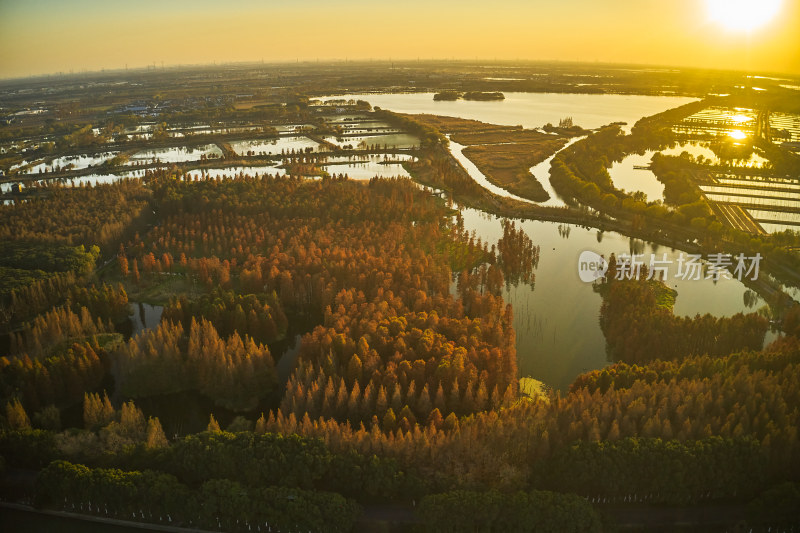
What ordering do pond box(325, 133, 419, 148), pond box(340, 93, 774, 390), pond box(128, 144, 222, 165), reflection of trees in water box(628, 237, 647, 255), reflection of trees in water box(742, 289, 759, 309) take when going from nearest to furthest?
pond box(340, 93, 774, 390)
reflection of trees in water box(742, 289, 759, 309)
reflection of trees in water box(628, 237, 647, 255)
pond box(128, 144, 222, 165)
pond box(325, 133, 419, 148)

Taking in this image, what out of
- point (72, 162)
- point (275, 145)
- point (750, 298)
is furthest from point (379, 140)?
point (750, 298)

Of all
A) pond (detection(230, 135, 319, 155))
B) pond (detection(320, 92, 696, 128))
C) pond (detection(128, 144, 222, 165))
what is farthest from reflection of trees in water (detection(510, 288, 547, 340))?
pond (detection(320, 92, 696, 128))

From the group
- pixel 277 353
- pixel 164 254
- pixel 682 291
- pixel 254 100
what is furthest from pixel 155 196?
pixel 254 100

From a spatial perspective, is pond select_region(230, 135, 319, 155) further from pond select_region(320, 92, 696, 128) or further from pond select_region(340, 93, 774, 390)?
pond select_region(320, 92, 696, 128)

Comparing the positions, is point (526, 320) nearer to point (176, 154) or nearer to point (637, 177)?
point (637, 177)

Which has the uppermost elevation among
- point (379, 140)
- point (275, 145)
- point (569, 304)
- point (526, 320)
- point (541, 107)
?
point (541, 107)

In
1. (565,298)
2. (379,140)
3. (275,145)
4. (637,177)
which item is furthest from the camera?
(379,140)

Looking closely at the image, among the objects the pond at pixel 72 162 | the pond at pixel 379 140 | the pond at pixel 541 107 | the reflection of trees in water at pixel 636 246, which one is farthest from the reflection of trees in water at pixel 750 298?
the pond at pixel 72 162

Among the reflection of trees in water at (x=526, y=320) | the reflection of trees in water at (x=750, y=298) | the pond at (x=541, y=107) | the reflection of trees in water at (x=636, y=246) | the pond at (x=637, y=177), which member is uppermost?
the pond at (x=541, y=107)

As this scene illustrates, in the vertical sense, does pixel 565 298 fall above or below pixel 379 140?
below

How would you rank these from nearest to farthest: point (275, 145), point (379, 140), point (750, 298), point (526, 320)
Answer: point (526, 320)
point (750, 298)
point (275, 145)
point (379, 140)

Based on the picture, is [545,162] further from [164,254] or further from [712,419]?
[712,419]

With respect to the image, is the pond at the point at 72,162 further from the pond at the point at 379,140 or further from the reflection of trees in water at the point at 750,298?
the reflection of trees in water at the point at 750,298
